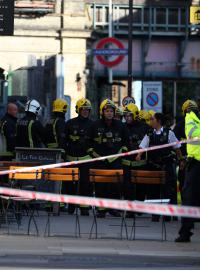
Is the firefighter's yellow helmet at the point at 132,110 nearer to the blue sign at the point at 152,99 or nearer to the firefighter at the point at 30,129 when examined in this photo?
the firefighter at the point at 30,129

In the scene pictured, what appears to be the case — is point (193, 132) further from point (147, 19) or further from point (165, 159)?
point (147, 19)

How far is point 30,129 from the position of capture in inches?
687

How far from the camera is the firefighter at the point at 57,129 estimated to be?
59.1ft

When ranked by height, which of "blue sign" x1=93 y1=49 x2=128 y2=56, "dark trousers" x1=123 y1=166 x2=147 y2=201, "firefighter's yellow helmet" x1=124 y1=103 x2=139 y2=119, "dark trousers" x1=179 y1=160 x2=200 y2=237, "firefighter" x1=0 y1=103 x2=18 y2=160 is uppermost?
"blue sign" x1=93 y1=49 x2=128 y2=56

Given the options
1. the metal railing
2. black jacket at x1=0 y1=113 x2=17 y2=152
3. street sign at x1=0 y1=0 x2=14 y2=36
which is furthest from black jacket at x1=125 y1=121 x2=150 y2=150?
the metal railing

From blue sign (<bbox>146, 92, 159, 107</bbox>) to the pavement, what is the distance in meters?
13.5

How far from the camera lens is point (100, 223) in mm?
16094

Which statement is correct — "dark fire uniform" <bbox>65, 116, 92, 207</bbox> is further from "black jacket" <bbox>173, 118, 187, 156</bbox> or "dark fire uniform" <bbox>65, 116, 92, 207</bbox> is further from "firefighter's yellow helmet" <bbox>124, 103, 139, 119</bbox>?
"black jacket" <bbox>173, 118, 187, 156</bbox>

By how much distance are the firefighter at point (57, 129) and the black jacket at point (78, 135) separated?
37 cm

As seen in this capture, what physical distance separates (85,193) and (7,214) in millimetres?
2115

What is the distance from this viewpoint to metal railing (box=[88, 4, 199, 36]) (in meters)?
41.5

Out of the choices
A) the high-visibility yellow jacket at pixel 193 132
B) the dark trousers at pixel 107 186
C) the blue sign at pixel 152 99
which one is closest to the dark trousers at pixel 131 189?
the dark trousers at pixel 107 186

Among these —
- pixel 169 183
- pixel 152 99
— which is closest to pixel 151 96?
pixel 152 99

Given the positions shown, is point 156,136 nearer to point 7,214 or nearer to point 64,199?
point 7,214
